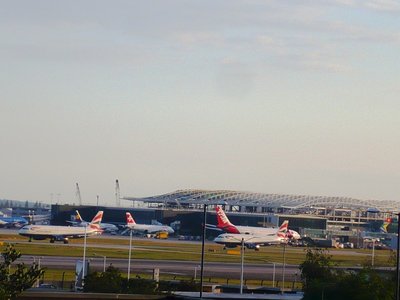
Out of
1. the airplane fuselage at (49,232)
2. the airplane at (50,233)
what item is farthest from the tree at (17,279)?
the airplane fuselage at (49,232)

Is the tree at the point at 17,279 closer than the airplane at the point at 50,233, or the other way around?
the tree at the point at 17,279

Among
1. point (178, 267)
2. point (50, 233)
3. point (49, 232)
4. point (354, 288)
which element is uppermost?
point (354, 288)

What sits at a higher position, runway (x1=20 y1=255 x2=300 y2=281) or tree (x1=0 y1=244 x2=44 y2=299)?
tree (x1=0 y1=244 x2=44 y2=299)

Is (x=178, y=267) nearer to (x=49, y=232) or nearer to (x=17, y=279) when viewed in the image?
(x=49, y=232)

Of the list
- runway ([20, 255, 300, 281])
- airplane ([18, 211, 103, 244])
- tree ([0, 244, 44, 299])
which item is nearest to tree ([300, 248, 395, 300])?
tree ([0, 244, 44, 299])

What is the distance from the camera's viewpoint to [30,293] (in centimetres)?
5262

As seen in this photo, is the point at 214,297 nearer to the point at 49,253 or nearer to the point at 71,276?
the point at 71,276

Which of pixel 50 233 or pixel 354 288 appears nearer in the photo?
pixel 354 288

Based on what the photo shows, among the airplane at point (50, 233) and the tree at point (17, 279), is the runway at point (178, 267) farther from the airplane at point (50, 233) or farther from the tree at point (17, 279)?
the tree at point (17, 279)

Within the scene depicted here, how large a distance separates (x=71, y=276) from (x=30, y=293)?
50053mm

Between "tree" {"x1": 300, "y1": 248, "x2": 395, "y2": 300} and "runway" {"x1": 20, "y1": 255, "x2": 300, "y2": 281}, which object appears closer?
"tree" {"x1": 300, "y1": 248, "x2": 395, "y2": 300}

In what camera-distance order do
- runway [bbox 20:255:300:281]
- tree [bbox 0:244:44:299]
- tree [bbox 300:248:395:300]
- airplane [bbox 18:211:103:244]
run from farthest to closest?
airplane [bbox 18:211:103:244], runway [bbox 20:255:300:281], tree [bbox 300:248:395:300], tree [bbox 0:244:44:299]

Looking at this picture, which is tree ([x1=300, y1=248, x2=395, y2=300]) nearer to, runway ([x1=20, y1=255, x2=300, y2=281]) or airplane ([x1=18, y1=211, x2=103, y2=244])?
runway ([x1=20, y1=255, x2=300, y2=281])

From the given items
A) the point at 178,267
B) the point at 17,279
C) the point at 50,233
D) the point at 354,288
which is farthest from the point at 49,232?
the point at 17,279
